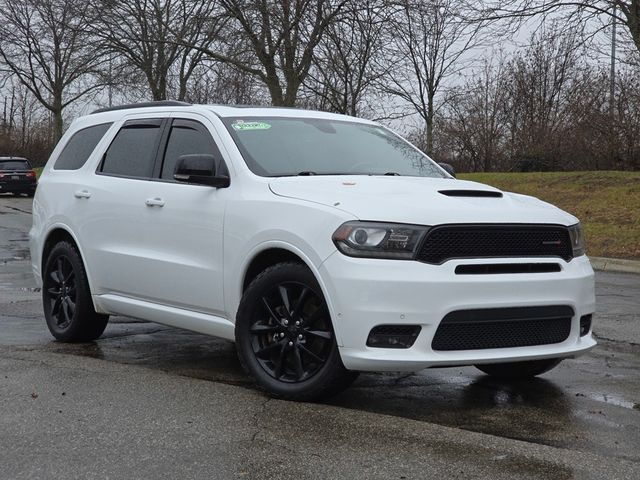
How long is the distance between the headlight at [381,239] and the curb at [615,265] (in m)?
10.0

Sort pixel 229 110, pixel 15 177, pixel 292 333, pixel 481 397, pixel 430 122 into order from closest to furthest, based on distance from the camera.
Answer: pixel 292 333, pixel 481 397, pixel 229 110, pixel 430 122, pixel 15 177

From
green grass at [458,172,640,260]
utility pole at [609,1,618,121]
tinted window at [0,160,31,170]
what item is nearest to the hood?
green grass at [458,172,640,260]

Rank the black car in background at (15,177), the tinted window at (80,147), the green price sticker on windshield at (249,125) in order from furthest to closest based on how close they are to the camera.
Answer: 1. the black car in background at (15,177)
2. the tinted window at (80,147)
3. the green price sticker on windshield at (249,125)

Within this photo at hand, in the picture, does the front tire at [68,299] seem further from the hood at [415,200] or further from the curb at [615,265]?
the curb at [615,265]

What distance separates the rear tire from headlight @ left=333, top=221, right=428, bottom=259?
1463 millimetres

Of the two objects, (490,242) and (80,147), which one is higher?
(80,147)

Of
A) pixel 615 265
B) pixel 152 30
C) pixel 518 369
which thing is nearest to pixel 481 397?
pixel 518 369

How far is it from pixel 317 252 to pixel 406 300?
55 centimetres

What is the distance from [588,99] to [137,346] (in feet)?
71.5

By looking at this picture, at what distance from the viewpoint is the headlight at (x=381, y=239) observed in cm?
446

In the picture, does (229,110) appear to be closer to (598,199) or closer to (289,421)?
(289,421)

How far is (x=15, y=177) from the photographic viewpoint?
34375 millimetres

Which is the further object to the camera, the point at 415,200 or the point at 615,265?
the point at 615,265

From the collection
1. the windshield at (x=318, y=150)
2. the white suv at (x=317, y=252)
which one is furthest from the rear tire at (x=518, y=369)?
the windshield at (x=318, y=150)
